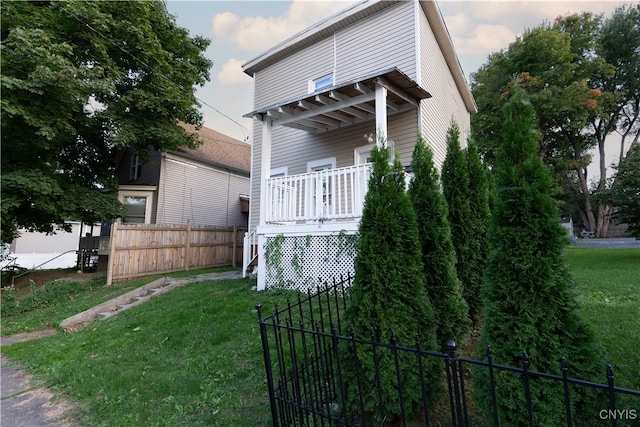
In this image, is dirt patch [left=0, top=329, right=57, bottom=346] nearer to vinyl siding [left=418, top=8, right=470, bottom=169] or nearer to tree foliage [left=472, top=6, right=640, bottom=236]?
vinyl siding [left=418, top=8, right=470, bottom=169]

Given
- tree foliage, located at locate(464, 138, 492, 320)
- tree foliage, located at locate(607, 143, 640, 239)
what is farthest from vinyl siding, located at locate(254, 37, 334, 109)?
tree foliage, located at locate(607, 143, 640, 239)

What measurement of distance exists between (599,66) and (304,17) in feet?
66.5

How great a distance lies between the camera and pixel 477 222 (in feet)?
14.1

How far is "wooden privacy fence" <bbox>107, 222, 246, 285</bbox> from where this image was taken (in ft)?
32.1

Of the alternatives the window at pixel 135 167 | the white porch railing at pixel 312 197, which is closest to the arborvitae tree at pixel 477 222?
the white porch railing at pixel 312 197

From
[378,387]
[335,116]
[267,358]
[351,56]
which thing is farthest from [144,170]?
[378,387]

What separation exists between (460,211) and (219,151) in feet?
52.0

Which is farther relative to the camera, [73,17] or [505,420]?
[73,17]

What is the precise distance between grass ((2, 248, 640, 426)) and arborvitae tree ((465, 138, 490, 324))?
135 centimetres

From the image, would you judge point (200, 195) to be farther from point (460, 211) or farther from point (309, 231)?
point (460, 211)

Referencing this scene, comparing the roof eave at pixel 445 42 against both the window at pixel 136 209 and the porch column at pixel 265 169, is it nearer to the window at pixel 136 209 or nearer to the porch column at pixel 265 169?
the porch column at pixel 265 169

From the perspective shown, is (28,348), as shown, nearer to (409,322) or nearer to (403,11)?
(409,322)

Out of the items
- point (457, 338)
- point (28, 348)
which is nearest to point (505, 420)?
point (457, 338)

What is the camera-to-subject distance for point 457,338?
3129mm
